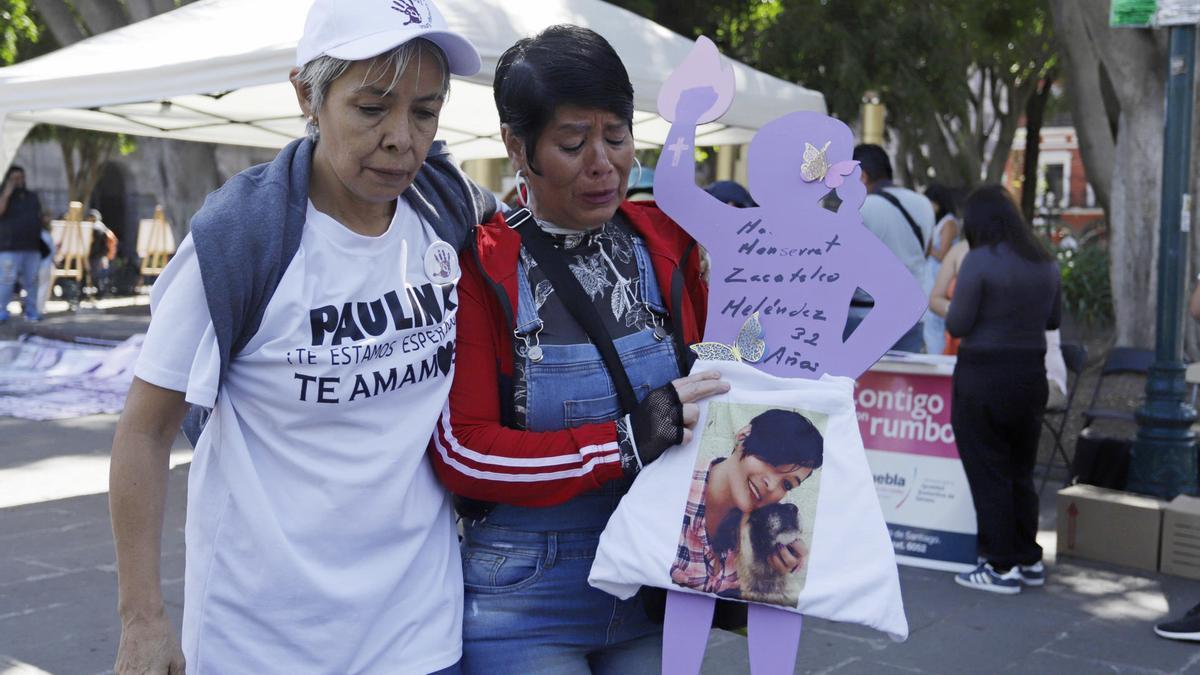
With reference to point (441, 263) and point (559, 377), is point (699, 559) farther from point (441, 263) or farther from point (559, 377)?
point (441, 263)

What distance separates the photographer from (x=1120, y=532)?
577 centimetres

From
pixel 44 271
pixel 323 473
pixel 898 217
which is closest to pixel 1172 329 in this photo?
pixel 898 217

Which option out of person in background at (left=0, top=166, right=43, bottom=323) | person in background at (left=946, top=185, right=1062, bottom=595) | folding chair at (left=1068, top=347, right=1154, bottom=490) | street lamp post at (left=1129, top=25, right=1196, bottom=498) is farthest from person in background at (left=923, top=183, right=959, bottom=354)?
person in background at (left=0, top=166, right=43, bottom=323)

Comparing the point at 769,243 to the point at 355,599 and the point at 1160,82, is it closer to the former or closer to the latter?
the point at 355,599

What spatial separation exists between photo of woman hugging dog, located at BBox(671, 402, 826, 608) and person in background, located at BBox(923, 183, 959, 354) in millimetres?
6869

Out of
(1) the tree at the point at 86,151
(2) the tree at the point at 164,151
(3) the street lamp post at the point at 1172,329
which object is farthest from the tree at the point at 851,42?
(1) the tree at the point at 86,151

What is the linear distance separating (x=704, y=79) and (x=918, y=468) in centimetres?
442

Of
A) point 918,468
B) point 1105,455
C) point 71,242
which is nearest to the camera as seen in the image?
point 918,468

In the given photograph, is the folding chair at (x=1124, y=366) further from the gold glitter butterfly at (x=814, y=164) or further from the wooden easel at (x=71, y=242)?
the wooden easel at (x=71, y=242)

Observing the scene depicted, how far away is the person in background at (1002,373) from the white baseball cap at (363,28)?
408cm

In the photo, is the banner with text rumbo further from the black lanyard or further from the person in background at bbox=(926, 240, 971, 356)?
the black lanyard

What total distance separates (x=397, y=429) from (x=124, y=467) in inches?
15.5

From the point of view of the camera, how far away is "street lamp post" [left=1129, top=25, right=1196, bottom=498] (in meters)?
6.25

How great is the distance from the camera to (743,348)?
6.27ft
